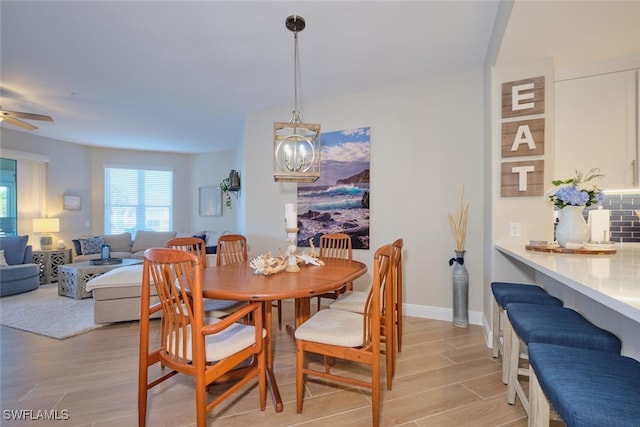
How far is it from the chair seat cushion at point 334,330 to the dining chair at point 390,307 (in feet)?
0.70

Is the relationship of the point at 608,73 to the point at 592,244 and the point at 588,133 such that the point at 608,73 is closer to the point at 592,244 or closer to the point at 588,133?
the point at 588,133

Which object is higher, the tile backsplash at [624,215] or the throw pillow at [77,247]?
the tile backsplash at [624,215]

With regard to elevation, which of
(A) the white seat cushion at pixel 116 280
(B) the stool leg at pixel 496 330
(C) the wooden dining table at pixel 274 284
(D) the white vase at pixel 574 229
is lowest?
(B) the stool leg at pixel 496 330

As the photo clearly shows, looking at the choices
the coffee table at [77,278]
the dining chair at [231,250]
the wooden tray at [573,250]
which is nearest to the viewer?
the wooden tray at [573,250]

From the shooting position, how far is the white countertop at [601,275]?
2.86 feet

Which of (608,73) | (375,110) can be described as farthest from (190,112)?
(608,73)

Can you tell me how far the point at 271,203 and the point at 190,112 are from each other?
1.86 meters

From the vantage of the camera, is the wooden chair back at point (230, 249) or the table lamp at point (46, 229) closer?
the wooden chair back at point (230, 249)

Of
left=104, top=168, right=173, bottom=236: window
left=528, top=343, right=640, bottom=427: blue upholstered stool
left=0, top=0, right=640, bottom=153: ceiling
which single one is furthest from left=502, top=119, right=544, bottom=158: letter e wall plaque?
left=104, top=168, right=173, bottom=236: window

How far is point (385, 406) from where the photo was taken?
6.06 ft

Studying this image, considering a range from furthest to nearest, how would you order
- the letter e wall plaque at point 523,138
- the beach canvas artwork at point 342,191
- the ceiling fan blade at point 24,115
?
the beach canvas artwork at point 342,191
the ceiling fan blade at point 24,115
the letter e wall plaque at point 523,138

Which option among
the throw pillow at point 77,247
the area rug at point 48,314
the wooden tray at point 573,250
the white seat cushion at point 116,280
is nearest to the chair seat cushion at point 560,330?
the wooden tray at point 573,250

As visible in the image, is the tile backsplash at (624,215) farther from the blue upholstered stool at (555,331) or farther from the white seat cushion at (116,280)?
the white seat cushion at (116,280)

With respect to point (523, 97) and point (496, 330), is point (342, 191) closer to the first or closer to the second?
point (523, 97)
